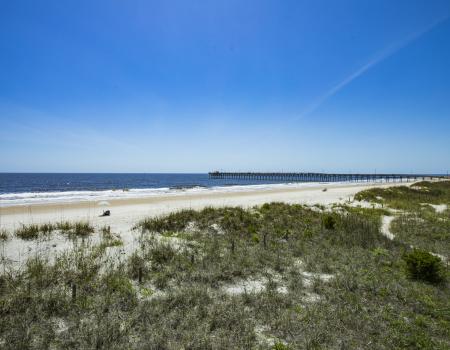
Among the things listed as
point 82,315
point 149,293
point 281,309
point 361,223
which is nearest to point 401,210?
point 361,223

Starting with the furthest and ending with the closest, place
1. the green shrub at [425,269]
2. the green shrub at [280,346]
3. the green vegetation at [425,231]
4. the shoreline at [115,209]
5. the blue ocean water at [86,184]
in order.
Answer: the blue ocean water at [86,184]
the shoreline at [115,209]
the green vegetation at [425,231]
the green shrub at [425,269]
the green shrub at [280,346]

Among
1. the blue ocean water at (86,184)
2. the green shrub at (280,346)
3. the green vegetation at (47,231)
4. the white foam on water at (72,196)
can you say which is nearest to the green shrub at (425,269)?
the green shrub at (280,346)

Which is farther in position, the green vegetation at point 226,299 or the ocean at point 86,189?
the ocean at point 86,189

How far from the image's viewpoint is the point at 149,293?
512cm

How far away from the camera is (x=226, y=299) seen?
4996mm

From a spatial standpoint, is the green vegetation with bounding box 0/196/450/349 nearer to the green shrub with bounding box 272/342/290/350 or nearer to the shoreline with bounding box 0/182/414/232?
the green shrub with bounding box 272/342/290/350

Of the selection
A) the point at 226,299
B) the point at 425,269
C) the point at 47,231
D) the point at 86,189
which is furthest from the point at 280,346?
the point at 86,189

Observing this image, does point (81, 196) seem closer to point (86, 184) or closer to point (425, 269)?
point (425, 269)

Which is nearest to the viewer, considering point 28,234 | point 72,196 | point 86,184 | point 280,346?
point 280,346

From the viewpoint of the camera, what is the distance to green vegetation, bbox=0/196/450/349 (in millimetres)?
3844

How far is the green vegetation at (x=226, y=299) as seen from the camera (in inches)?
151

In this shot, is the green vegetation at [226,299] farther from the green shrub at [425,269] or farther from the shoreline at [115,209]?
the shoreline at [115,209]

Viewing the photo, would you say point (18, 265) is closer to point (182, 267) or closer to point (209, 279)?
point (182, 267)

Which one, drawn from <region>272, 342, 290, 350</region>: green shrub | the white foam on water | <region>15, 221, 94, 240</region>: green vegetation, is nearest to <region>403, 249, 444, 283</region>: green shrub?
<region>272, 342, 290, 350</region>: green shrub
